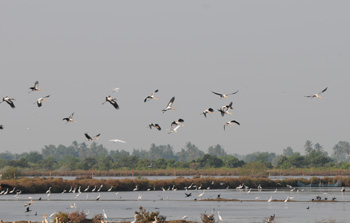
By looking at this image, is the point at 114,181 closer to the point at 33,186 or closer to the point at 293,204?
the point at 33,186

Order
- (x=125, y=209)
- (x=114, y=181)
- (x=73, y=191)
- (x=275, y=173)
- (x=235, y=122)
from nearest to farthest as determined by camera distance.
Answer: (x=235, y=122)
(x=125, y=209)
(x=73, y=191)
(x=114, y=181)
(x=275, y=173)

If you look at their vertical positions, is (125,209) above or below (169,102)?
below

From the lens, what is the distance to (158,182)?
9438cm

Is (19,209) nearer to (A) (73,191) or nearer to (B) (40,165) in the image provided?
(A) (73,191)

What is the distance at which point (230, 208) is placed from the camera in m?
59.7

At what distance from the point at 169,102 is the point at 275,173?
11101 cm

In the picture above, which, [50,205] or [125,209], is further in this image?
[50,205]

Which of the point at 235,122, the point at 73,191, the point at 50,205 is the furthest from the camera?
the point at 73,191

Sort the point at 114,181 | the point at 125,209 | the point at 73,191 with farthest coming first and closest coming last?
the point at 114,181 → the point at 73,191 → the point at 125,209

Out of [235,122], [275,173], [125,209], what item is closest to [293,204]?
[125,209]

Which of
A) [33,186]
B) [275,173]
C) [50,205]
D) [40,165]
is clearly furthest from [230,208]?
[40,165]

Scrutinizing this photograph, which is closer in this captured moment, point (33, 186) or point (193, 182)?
point (33, 186)

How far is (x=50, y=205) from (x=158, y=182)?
32475mm

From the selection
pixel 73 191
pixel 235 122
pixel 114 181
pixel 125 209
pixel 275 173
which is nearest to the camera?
pixel 235 122
